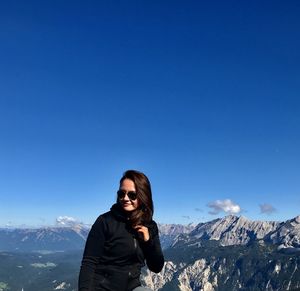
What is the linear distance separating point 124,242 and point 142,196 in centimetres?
96

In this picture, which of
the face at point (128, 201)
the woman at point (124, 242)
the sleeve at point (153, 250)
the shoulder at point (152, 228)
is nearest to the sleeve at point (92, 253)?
the woman at point (124, 242)

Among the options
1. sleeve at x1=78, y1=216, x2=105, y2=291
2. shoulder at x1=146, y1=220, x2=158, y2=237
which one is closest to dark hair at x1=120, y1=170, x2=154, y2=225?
shoulder at x1=146, y1=220, x2=158, y2=237

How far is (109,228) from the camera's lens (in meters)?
8.02

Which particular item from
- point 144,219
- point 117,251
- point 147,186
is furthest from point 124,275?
point 147,186

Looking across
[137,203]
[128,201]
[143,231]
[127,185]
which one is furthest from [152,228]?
[127,185]

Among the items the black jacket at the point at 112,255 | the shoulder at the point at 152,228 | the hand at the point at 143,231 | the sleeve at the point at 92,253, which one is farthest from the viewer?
the shoulder at the point at 152,228

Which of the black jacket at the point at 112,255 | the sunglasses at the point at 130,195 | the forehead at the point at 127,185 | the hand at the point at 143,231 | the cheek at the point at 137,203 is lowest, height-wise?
the black jacket at the point at 112,255

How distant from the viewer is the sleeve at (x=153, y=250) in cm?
843

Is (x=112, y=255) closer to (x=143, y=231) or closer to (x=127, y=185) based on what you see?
(x=143, y=231)

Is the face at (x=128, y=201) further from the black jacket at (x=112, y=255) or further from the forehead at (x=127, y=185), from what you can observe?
the black jacket at (x=112, y=255)

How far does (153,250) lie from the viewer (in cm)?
A: 856

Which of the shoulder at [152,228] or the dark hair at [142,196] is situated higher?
the dark hair at [142,196]

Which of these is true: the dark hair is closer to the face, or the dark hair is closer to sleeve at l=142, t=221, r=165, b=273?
the face

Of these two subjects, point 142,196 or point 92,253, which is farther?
point 142,196
